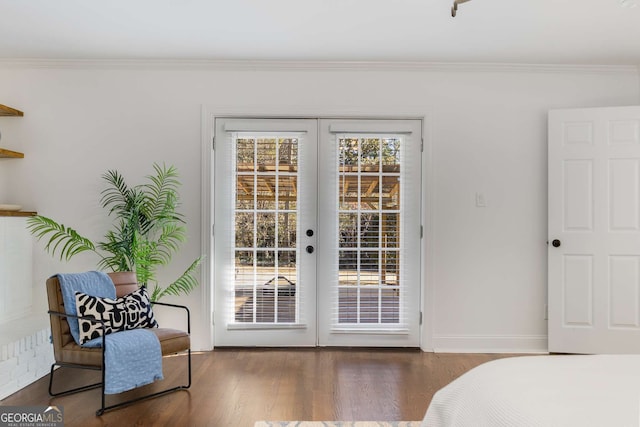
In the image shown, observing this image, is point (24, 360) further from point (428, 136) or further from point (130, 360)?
point (428, 136)

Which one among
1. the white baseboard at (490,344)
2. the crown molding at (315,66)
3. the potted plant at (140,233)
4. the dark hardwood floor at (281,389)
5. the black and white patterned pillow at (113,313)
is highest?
the crown molding at (315,66)

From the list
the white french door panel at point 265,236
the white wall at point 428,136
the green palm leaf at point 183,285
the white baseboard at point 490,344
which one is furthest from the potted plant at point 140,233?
the white baseboard at point 490,344

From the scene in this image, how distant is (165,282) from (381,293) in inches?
72.1

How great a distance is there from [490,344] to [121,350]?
2867 mm

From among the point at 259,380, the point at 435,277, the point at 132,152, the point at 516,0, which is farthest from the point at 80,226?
the point at 516,0

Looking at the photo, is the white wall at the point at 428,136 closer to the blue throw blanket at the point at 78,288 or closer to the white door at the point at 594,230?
the white door at the point at 594,230

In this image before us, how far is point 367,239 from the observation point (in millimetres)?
3928

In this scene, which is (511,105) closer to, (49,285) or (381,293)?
(381,293)

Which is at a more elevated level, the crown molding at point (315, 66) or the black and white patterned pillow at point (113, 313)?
the crown molding at point (315, 66)

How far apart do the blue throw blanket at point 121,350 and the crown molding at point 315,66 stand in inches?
74.2

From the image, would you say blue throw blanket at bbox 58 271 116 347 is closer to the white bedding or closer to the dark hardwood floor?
the dark hardwood floor

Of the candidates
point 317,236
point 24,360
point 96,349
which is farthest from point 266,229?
point 24,360

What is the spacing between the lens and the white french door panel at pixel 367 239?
3.92 m

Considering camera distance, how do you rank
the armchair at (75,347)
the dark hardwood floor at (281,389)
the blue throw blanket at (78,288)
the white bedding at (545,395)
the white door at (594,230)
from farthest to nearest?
the white door at (594,230) → the blue throw blanket at (78,288) → the armchair at (75,347) → the dark hardwood floor at (281,389) → the white bedding at (545,395)
